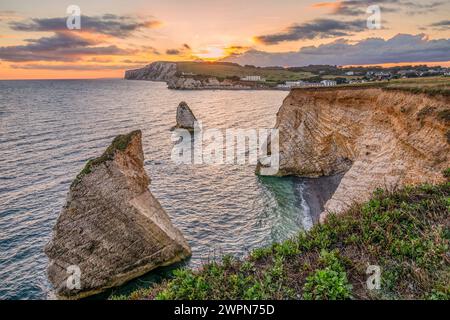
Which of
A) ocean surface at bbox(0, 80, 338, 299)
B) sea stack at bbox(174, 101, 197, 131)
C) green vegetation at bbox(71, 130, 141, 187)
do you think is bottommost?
ocean surface at bbox(0, 80, 338, 299)

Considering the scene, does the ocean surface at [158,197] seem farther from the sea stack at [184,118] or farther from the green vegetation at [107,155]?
the sea stack at [184,118]

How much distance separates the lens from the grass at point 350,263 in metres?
8.22

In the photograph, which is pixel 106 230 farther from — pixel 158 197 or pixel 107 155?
pixel 158 197

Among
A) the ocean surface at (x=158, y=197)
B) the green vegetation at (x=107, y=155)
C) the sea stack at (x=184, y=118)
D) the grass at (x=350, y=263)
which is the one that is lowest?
the ocean surface at (x=158, y=197)

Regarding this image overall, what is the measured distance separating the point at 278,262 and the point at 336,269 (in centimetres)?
155

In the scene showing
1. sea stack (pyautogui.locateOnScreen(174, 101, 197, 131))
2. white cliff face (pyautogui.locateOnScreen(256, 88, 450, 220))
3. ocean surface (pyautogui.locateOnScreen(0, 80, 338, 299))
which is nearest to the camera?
white cliff face (pyautogui.locateOnScreen(256, 88, 450, 220))

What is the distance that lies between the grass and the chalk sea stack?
1037 centimetres

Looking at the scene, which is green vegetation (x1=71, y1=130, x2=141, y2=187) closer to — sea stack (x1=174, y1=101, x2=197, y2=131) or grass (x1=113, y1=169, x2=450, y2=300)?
grass (x1=113, y1=169, x2=450, y2=300)

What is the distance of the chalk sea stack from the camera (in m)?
19.0

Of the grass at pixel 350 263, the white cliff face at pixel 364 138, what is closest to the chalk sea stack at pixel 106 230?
the grass at pixel 350 263

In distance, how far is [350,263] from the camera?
30.2 ft

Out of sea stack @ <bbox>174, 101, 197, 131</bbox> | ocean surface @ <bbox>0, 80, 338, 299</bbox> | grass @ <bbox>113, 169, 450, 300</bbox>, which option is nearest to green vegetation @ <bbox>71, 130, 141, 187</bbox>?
ocean surface @ <bbox>0, 80, 338, 299</bbox>

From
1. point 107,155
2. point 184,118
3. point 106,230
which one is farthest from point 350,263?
point 184,118

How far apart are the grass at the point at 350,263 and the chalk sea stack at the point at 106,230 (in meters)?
10.4
